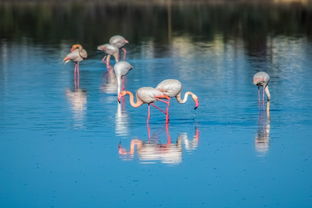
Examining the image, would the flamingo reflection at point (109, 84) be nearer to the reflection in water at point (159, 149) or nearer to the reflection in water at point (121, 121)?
the reflection in water at point (121, 121)

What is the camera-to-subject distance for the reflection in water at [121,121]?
18114mm

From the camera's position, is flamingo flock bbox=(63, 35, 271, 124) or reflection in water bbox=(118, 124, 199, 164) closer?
reflection in water bbox=(118, 124, 199, 164)

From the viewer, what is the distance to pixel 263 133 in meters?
17.8

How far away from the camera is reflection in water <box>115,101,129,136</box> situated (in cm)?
1811

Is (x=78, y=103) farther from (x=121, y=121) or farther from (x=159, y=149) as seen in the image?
(x=159, y=149)

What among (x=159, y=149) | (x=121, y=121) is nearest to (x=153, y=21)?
(x=121, y=121)

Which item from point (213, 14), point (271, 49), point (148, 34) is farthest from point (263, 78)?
point (213, 14)

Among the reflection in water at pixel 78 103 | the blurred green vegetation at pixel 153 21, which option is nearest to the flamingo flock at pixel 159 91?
the reflection in water at pixel 78 103

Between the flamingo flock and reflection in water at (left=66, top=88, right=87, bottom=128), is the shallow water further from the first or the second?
the flamingo flock

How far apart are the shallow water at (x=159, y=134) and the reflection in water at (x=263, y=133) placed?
0.02 meters

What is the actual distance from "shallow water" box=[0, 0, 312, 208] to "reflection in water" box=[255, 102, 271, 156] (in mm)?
22

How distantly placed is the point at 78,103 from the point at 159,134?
4.58m

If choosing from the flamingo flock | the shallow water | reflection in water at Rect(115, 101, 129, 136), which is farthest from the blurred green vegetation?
reflection in water at Rect(115, 101, 129, 136)

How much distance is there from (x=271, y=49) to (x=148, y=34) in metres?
11.3
